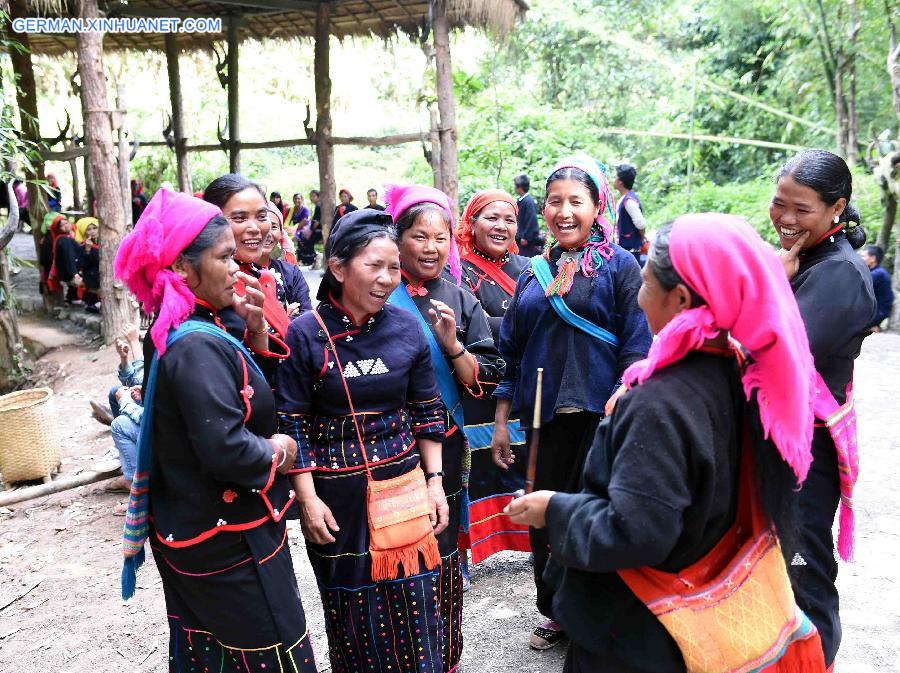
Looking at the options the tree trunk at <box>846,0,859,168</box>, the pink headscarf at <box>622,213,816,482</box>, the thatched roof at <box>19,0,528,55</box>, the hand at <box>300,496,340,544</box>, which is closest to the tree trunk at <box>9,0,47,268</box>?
the thatched roof at <box>19,0,528,55</box>

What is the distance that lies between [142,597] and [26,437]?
96.7 inches

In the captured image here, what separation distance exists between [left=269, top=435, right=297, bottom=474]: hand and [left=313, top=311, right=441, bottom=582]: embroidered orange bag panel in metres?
0.27

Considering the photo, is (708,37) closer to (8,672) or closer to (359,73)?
(359,73)

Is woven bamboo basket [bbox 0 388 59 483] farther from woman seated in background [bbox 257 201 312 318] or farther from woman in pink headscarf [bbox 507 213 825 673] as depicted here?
woman in pink headscarf [bbox 507 213 825 673]

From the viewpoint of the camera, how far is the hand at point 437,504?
104 inches

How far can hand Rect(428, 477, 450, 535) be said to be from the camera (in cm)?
265

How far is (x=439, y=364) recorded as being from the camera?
297 centimetres

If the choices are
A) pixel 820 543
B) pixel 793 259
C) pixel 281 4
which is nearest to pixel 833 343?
pixel 793 259

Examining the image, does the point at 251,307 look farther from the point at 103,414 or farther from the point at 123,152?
the point at 123,152

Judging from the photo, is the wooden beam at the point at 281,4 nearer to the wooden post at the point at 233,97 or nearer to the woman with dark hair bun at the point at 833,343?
the wooden post at the point at 233,97

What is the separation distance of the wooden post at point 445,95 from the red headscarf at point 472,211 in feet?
23.1

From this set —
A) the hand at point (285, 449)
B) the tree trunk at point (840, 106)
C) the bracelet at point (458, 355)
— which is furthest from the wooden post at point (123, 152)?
the tree trunk at point (840, 106)

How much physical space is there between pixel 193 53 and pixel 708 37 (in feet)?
39.9

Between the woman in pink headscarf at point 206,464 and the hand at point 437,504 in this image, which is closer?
the woman in pink headscarf at point 206,464
